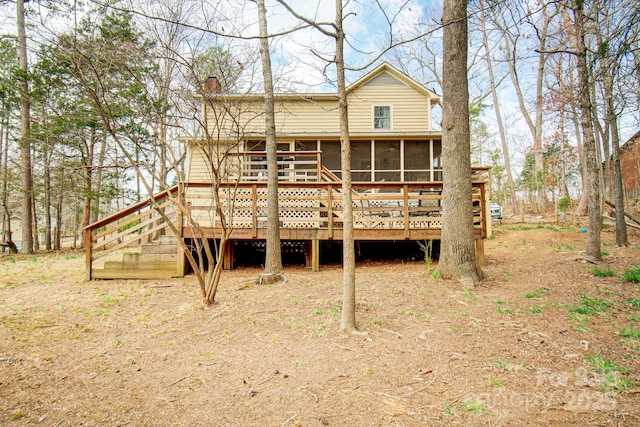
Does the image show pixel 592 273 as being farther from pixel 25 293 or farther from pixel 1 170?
pixel 1 170

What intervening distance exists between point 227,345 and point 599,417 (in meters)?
3.04

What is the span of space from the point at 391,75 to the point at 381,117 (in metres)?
2.01

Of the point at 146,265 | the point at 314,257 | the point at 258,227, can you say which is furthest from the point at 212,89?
the point at 314,257

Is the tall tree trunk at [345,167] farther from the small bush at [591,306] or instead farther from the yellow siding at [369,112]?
the yellow siding at [369,112]

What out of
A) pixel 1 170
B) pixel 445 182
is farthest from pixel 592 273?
pixel 1 170

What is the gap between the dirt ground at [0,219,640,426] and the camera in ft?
7.10

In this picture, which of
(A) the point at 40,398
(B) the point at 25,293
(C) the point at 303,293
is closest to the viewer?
(A) the point at 40,398

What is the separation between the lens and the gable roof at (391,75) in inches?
525

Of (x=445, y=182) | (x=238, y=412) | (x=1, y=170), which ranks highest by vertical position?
(x=1, y=170)

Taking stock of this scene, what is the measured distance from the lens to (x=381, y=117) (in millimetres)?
13539

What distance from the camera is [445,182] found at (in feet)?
16.7

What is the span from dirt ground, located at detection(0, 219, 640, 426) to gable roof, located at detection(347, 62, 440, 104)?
10311 millimetres

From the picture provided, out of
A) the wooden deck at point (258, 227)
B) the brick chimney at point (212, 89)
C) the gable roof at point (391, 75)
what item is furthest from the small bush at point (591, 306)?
the gable roof at point (391, 75)

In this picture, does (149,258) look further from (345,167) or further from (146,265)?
(345,167)
